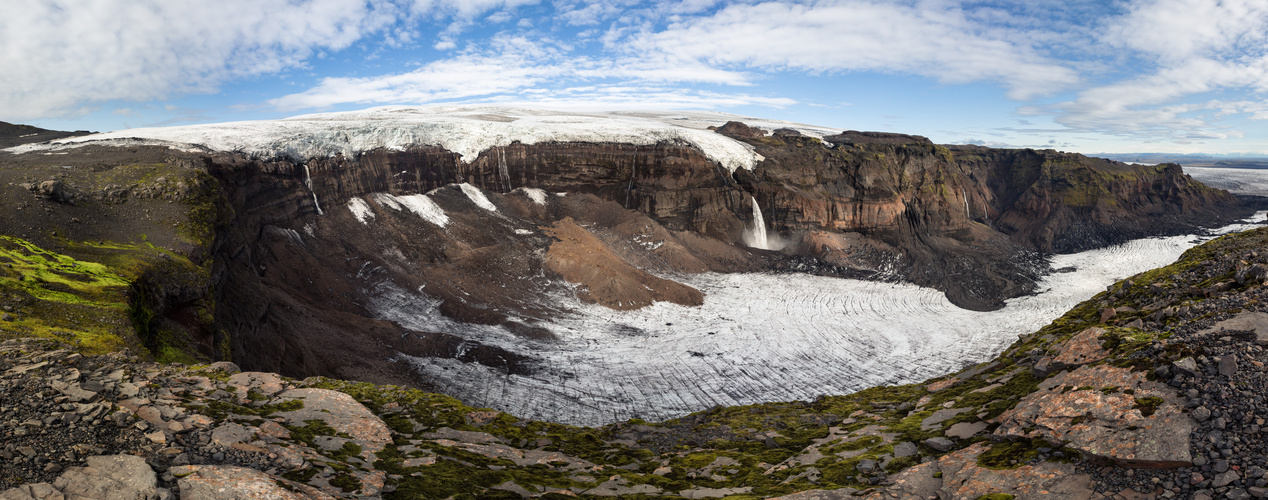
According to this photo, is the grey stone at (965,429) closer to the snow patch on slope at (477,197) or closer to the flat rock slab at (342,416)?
the flat rock slab at (342,416)

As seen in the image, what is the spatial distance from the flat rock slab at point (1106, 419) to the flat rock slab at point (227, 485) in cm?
1171

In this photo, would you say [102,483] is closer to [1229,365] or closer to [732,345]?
[1229,365]

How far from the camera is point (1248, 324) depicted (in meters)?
8.97

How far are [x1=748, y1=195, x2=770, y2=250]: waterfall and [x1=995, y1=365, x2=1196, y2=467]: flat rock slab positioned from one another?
4491 cm

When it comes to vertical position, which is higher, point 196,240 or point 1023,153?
point 1023,153

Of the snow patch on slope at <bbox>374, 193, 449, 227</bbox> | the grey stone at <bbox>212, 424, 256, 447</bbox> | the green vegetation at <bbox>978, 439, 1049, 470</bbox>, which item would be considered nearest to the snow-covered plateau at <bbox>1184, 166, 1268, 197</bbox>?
the green vegetation at <bbox>978, 439, 1049, 470</bbox>

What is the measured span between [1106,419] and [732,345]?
26545 millimetres

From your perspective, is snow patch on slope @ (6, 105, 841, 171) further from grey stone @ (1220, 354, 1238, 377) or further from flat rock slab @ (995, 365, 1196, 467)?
grey stone @ (1220, 354, 1238, 377)

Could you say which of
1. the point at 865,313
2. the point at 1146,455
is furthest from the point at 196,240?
the point at 865,313

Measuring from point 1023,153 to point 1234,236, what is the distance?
83.8m

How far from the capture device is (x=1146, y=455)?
742 centimetres

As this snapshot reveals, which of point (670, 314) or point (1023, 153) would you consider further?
point (1023, 153)

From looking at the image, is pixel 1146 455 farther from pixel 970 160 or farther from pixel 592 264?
pixel 970 160

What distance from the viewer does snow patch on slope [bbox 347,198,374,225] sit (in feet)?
138
